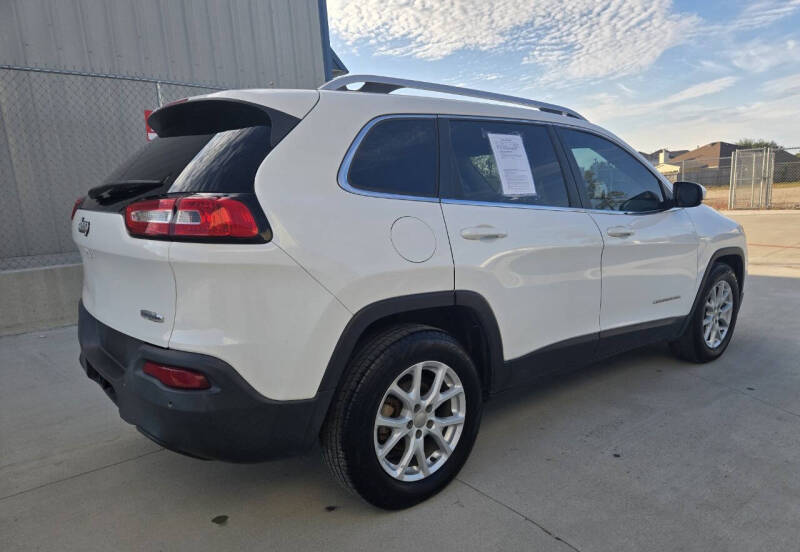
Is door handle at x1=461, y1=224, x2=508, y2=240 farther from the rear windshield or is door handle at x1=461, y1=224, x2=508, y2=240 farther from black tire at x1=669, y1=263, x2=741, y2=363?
black tire at x1=669, y1=263, x2=741, y2=363

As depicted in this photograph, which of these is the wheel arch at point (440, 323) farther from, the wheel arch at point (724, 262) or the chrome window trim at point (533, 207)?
the wheel arch at point (724, 262)

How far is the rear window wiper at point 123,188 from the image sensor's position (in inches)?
86.7

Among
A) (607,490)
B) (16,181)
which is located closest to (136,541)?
(607,490)

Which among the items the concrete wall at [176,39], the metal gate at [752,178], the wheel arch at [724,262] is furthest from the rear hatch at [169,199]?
the metal gate at [752,178]

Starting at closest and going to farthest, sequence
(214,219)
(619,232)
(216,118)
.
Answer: (214,219) < (216,118) < (619,232)

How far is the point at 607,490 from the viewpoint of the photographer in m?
2.54

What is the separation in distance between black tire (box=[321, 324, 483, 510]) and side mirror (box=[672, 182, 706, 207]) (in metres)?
2.28

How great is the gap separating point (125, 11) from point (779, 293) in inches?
355

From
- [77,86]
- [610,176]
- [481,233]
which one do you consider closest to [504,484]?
[481,233]

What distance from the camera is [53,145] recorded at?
657 cm

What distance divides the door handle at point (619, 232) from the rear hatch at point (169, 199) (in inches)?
78.5

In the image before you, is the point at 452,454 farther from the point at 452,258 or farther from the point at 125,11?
the point at 125,11

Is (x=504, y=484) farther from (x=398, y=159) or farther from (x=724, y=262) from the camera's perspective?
(x=724, y=262)

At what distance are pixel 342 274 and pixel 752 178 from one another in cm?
2003
